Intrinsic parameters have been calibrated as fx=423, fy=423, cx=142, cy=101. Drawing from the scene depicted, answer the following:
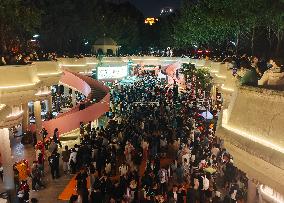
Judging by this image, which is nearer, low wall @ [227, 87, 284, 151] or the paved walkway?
low wall @ [227, 87, 284, 151]

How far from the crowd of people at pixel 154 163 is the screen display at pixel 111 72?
14.1 metres

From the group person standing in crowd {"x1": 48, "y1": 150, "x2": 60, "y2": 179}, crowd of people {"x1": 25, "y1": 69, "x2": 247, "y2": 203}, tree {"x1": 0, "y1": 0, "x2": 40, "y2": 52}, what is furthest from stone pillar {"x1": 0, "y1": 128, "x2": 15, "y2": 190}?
tree {"x1": 0, "y1": 0, "x2": 40, "y2": 52}

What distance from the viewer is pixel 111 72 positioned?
39.4 metres

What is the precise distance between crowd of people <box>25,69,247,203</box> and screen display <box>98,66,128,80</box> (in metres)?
14.1

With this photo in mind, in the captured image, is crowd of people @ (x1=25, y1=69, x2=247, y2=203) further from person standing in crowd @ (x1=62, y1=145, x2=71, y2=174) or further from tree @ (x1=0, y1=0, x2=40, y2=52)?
tree @ (x1=0, y1=0, x2=40, y2=52)

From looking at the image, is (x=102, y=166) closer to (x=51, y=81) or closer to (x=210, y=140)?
(x=210, y=140)

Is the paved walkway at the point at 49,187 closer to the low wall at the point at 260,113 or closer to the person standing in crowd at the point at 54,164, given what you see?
the person standing in crowd at the point at 54,164

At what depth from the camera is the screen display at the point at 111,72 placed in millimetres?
38037

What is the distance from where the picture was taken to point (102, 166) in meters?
15.9

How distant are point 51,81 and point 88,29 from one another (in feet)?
103

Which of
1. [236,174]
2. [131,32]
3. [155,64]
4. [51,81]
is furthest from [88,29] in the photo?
[236,174]

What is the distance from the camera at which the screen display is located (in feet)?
125

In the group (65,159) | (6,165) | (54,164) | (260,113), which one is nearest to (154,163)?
(65,159)

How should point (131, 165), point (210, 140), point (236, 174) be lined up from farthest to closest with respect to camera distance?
point (210, 140) < point (131, 165) < point (236, 174)
